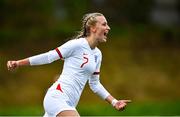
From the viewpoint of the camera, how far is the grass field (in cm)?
1588

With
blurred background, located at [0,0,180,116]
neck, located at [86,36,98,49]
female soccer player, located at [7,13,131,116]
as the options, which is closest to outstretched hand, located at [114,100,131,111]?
female soccer player, located at [7,13,131,116]

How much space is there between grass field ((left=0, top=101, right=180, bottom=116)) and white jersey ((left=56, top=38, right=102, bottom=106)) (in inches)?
312

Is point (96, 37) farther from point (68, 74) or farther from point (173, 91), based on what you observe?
A: point (173, 91)

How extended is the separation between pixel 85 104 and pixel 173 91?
2996 mm

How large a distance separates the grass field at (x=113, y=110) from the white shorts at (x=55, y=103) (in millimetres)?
8064

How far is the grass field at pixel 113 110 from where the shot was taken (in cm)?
1588

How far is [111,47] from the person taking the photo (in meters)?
20.9

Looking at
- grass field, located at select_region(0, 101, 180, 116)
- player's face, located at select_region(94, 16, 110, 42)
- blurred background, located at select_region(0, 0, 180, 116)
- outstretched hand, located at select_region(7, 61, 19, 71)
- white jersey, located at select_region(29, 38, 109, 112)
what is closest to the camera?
outstretched hand, located at select_region(7, 61, 19, 71)

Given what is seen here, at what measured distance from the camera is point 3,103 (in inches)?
717

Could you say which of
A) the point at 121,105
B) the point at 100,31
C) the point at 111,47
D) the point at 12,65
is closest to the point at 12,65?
the point at 12,65

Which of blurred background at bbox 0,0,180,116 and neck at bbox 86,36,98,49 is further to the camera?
blurred background at bbox 0,0,180,116

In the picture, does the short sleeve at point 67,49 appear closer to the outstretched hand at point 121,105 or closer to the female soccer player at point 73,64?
the female soccer player at point 73,64

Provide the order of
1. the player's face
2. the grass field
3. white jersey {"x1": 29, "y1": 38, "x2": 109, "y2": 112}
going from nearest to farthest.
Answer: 1. white jersey {"x1": 29, "y1": 38, "x2": 109, "y2": 112}
2. the player's face
3. the grass field

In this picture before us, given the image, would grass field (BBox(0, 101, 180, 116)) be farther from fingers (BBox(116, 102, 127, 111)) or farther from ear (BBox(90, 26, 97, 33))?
ear (BBox(90, 26, 97, 33))
